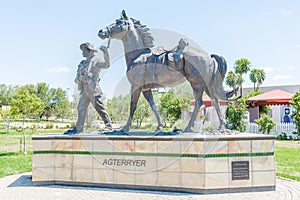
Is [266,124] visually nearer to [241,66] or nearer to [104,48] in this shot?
[104,48]

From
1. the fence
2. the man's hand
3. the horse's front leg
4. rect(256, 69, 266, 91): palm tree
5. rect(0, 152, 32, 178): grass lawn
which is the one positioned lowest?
rect(0, 152, 32, 178): grass lawn

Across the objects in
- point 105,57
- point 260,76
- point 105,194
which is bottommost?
point 105,194

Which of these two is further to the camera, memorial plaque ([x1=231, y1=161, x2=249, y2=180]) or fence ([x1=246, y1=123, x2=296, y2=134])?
fence ([x1=246, y1=123, x2=296, y2=134])

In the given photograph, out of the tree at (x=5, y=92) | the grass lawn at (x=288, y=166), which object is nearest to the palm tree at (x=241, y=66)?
the grass lawn at (x=288, y=166)

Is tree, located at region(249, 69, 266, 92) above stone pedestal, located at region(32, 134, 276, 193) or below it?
above

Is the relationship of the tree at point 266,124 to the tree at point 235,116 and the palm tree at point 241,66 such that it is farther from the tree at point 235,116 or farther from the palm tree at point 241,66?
the palm tree at point 241,66

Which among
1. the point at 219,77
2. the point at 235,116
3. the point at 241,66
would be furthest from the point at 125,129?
the point at 241,66

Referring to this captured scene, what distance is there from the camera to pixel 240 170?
5.37 meters

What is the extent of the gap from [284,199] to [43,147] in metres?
4.47

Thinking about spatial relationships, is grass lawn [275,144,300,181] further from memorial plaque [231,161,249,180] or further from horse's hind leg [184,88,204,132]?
horse's hind leg [184,88,204,132]

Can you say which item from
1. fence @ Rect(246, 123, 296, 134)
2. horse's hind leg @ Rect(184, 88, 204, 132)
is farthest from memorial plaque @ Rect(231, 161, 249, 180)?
fence @ Rect(246, 123, 296, 134)

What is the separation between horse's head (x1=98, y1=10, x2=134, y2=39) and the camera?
6.38 metres

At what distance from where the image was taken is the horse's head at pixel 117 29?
6375 millimetres

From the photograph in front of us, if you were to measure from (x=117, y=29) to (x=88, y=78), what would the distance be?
1274 mm
